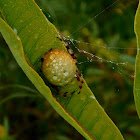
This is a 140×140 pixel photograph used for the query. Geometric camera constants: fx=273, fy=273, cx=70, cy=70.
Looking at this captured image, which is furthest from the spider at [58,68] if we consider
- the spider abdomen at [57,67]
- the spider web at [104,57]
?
the spider web at [104,57]

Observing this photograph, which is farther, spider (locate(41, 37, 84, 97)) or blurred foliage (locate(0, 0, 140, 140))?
blurred foliage (locate(0, 0, 140, 140))

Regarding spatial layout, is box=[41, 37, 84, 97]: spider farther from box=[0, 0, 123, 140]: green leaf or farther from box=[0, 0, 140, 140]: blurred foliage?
box=[0, 0, 140, 140]: blurred foliage

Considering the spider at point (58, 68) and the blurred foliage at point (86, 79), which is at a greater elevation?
the spider at point (58, 68)

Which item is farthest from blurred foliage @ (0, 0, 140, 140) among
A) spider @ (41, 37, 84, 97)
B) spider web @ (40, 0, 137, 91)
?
spider @ (41, 37, 84, 97)

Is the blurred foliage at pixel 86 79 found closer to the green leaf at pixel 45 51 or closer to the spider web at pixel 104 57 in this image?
the spider web at pixel 104 57

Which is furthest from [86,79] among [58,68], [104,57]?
[58,68]

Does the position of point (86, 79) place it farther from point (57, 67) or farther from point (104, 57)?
point (57, 67)
